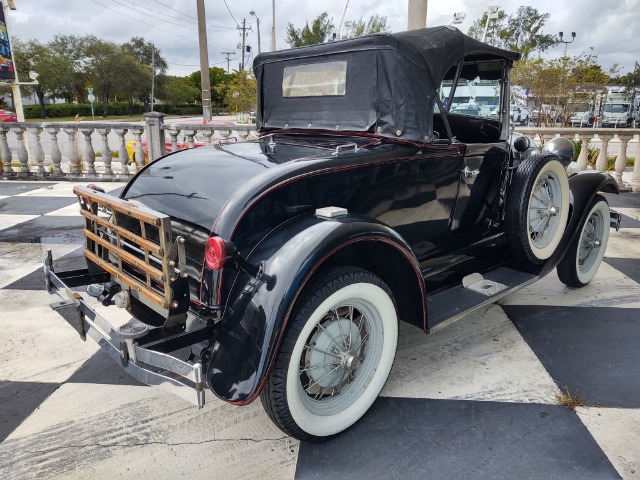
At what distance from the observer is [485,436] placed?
2250mm

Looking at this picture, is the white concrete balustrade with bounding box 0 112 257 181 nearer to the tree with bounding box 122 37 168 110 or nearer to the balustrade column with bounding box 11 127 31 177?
the balustrade column with bounding box 11 127 31 177

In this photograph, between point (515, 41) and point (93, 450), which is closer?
point (93, 450)

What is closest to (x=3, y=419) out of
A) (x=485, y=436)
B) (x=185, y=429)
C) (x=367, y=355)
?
(x=185, y=429)

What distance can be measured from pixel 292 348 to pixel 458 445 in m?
0.92

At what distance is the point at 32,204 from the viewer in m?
6.96

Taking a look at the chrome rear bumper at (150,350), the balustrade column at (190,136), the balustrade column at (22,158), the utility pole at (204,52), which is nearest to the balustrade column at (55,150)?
the balustrade column at (22,158)

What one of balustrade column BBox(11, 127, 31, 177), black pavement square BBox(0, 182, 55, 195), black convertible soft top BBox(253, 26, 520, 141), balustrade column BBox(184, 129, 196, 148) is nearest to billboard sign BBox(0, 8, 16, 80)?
balustrade column BBox(11, 127, 31, 177)

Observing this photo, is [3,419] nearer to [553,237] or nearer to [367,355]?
[367,355]

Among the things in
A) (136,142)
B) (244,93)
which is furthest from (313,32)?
(136,142)

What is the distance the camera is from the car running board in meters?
2.67

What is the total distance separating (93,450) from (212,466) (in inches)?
22.4

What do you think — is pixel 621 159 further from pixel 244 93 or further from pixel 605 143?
pixel 244 93

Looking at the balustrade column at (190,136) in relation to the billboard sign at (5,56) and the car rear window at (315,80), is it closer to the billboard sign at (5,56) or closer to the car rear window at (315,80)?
the car rear window at (315,80)

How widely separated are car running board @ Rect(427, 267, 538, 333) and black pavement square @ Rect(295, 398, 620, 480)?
0.46 meters
